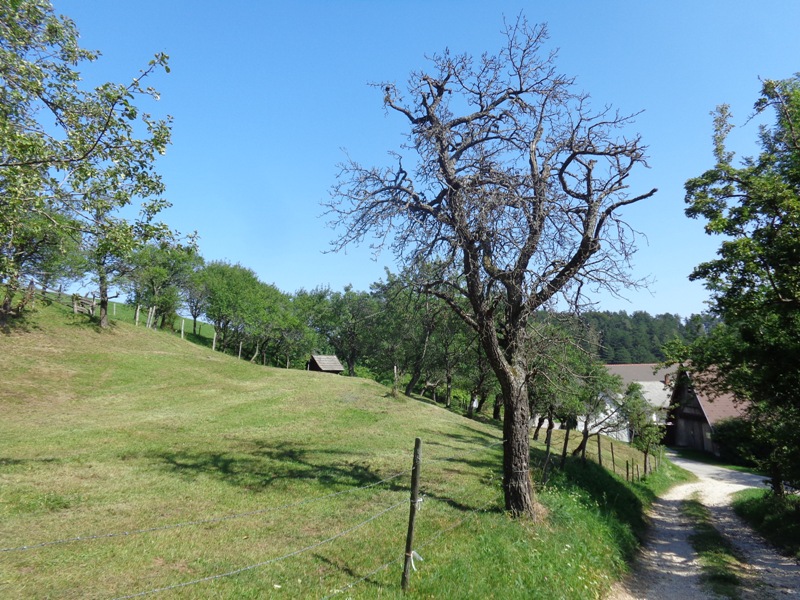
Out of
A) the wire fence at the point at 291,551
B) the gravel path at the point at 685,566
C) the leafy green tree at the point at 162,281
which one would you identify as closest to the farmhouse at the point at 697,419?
the gravel path at the point at 685,566

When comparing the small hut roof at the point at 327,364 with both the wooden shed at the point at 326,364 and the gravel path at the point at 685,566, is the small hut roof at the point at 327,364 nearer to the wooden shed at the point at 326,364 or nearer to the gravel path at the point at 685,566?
the wooden shed at the point at 326,364

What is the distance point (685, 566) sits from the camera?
11.4 m

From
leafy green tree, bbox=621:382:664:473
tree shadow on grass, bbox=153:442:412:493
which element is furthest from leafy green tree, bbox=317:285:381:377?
tree shadow on grass, bbox=153:442:412:493

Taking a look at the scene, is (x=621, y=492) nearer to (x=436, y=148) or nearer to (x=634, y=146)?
(x=634, y=146)

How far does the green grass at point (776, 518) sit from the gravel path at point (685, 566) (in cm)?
35

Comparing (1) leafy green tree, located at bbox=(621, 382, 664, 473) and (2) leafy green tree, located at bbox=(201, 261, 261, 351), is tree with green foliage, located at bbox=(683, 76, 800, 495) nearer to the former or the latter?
(1) leafy green tree, located at bbox=(621, 382, 664, 473)

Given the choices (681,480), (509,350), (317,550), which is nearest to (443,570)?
(317,550)

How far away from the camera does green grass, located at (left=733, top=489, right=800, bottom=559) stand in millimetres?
14414

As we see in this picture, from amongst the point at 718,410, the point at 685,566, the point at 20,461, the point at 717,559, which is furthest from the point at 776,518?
the point at 718,410

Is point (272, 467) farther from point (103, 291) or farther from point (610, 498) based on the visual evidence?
point (103, 291)

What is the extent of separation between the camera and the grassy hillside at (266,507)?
6.31 m

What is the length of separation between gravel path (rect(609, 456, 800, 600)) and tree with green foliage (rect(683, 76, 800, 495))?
3409mm

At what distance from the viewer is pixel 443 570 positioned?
267 inches

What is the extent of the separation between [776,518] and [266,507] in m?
17.5
